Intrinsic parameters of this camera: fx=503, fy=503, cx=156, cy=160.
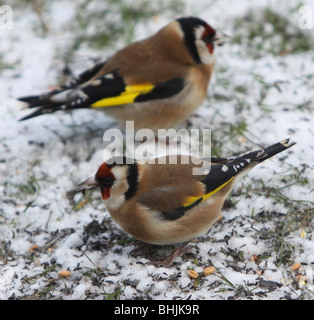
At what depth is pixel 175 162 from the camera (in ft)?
10.7

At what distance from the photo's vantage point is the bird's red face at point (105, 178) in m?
3.10

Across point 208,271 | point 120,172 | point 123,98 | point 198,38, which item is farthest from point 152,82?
point 208,271

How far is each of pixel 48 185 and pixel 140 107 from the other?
98cm

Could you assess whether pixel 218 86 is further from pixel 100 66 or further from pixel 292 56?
pixel 100 66

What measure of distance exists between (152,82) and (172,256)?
158 centimetres

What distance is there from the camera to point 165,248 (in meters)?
3.37

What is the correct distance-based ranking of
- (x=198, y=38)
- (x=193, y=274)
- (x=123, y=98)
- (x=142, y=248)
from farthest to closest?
1. (x=198, y=38)
2. (x=123, y=98)
3. (x=142, y=248)
4. (x=193, y=274)

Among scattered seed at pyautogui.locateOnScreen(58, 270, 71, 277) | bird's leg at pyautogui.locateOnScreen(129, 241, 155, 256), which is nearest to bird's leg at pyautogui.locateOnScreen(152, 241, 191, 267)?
bird's leg at pyautogui.locateOnScreen(129, 241, 155, 256)

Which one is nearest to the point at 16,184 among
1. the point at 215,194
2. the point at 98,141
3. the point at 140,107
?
the point at 98,141

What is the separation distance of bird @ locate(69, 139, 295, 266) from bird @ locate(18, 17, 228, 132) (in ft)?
3.52

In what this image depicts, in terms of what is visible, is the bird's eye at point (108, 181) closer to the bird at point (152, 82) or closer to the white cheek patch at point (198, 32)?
the bird at point (152, 82)

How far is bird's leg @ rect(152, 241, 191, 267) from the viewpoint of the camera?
314 cm

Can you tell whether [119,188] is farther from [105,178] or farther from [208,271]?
[208,271]

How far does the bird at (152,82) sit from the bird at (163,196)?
1.07 metres
